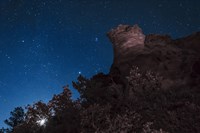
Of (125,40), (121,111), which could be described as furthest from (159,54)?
(121,111)

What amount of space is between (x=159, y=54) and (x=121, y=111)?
49.5 feet

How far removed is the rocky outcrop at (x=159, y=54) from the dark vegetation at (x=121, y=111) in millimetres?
2840

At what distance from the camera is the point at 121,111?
74.3 ft

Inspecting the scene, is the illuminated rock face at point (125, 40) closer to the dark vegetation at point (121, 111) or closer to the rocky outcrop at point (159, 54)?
the rocky outcrop at point (159, 54)

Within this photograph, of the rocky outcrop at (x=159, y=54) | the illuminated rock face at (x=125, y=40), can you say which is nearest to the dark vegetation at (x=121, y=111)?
the rocky outcrop at (x=159, y=54)

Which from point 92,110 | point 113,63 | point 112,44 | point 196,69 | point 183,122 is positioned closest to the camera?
point 183,122

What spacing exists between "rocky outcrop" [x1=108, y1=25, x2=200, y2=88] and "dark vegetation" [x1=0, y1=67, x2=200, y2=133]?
2.84 m

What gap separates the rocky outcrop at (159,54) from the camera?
104 feet

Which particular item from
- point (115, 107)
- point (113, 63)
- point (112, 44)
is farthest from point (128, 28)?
point (115, 107)

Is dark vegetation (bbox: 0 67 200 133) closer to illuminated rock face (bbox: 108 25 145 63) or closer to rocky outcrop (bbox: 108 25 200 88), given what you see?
rocky outcrop (bbox: 108 25 200 88)

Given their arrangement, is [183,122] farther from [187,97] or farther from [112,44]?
[112,44]

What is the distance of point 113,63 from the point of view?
129 ft

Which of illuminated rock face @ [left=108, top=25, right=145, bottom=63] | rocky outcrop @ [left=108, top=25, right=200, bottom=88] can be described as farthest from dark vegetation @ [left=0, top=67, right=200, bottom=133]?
illuminated rock face @ [left=108, top=25, right=145, bottom=63]

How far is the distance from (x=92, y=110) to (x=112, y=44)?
26.2 m
